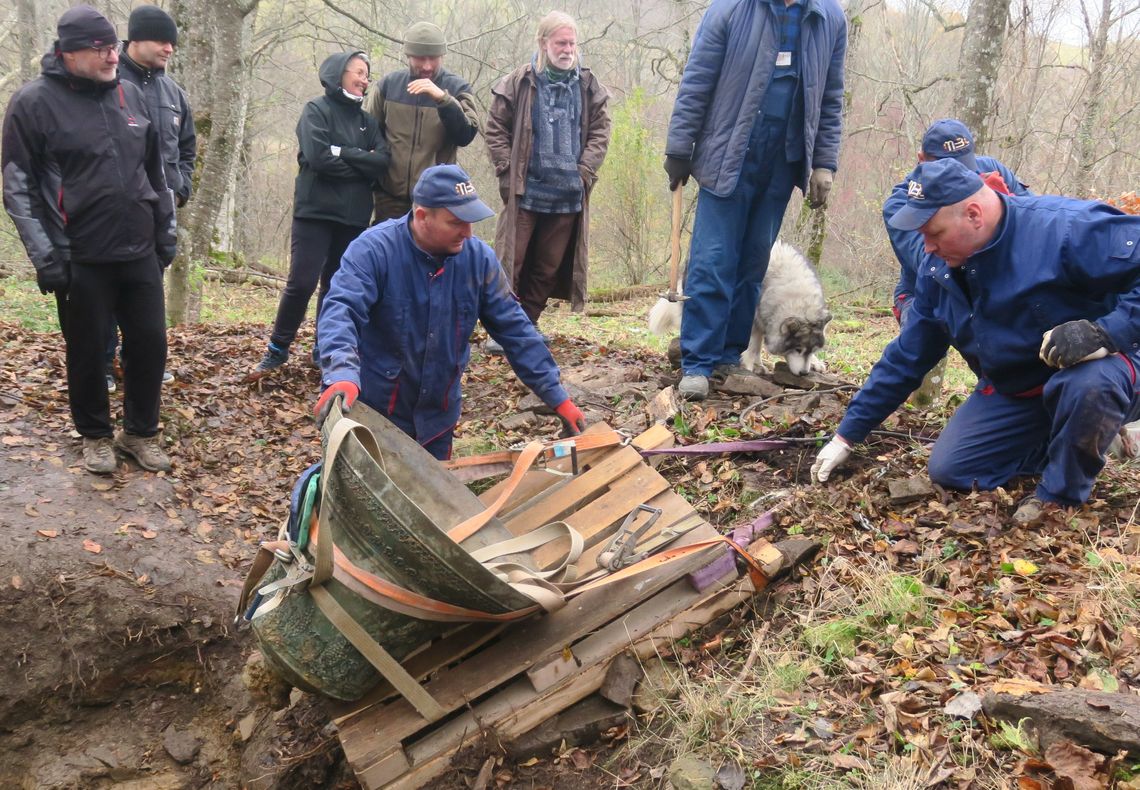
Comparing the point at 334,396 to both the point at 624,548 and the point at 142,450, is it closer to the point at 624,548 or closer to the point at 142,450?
the point at 624,548

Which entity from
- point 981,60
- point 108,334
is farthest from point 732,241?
point 108,334

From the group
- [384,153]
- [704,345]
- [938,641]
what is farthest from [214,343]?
[938,641]

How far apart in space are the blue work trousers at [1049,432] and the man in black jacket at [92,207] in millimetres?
4160

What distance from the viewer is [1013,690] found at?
8.34 feet

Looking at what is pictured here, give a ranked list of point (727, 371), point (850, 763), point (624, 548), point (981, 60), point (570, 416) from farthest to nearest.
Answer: point (727, 371), point (981, 60), point (570, 416), point (624, 548), point (850, 763)

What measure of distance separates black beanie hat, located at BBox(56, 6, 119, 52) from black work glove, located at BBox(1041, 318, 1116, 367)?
4395 millimetres

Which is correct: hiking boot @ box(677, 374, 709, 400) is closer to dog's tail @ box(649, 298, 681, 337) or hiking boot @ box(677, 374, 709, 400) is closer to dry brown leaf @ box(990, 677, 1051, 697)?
dog's tail @ box(649, 298, 681, 337)

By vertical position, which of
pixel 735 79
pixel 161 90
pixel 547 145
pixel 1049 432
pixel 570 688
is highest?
pixel 735 79

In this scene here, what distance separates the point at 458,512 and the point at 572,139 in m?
3.38

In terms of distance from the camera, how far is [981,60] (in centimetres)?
524

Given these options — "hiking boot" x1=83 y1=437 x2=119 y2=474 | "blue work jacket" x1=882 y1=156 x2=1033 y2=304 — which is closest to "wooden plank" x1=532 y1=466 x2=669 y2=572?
"blue work jacket" x1=882 y1=156 x2=1033 y2=304

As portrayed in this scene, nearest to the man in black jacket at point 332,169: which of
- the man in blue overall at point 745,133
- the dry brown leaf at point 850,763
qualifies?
the man in blue overall at point 745,133

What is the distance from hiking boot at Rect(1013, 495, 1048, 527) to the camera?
11.3 ft

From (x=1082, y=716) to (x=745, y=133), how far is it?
11.8 feet
